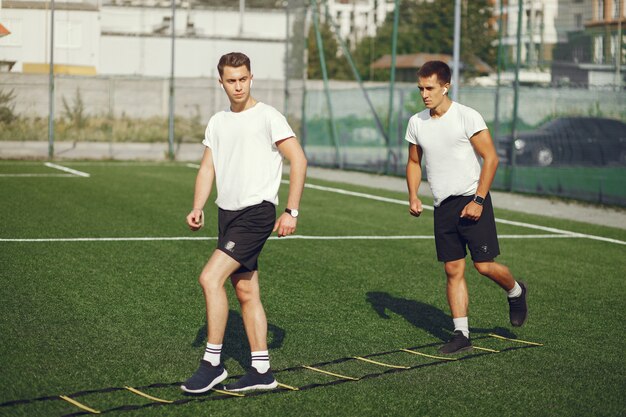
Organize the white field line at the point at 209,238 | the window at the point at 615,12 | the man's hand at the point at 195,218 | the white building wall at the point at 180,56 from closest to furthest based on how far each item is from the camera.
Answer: the man's hand at the point at 195,218 → the white field line at the point at 209,238 → the window at the point at 615,12 → the white building wall at the point at 180,56

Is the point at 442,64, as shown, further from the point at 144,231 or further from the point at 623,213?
the point at 623,213

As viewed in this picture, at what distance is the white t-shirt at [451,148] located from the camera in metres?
7.35

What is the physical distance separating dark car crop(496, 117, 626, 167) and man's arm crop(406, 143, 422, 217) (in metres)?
11.2

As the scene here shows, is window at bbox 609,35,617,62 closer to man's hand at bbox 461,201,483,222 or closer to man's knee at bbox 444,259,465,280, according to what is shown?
man's knee at bbox 444,259,465,280

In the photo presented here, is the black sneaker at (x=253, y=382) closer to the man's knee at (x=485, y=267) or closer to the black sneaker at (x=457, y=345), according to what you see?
the black sneaker at (x=457, y=345)

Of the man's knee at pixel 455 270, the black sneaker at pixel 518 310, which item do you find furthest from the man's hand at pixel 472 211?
the black sneaker at pixel 518 310

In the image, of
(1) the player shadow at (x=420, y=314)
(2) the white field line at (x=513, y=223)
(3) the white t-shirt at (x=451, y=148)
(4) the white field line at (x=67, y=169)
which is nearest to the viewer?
(3) the white t-shirt at (x=451, y=148)

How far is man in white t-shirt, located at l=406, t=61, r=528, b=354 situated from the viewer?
728 cm

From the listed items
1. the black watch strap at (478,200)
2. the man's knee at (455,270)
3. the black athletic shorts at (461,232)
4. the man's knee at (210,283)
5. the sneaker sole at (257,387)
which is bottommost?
the sneaker sole at (257,387)

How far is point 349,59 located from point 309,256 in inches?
616

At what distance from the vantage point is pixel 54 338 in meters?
7.41

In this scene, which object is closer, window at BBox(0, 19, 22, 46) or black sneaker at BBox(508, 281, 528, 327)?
black sneaker at BBox(508, 281, 528, 327)

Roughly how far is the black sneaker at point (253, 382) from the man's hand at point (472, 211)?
1961mm

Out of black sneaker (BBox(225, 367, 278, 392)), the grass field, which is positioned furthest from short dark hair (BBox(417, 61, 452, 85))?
black sneaker (BBox(225, 367, 278, 392))
